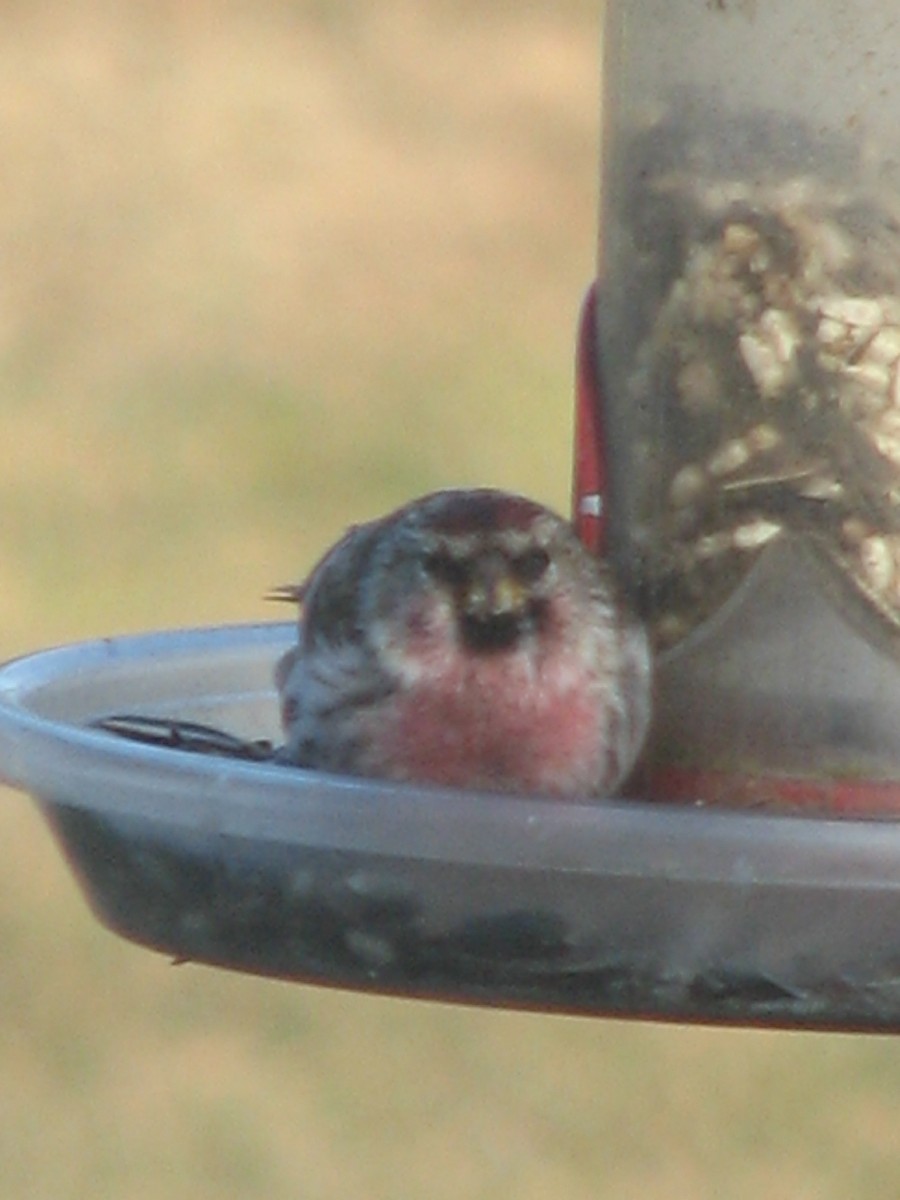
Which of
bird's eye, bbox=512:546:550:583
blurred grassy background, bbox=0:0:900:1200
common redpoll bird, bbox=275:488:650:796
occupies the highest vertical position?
bird's eye, bbox=512:546:550:583

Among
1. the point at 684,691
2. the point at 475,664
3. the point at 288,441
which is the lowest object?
the point at 288,441

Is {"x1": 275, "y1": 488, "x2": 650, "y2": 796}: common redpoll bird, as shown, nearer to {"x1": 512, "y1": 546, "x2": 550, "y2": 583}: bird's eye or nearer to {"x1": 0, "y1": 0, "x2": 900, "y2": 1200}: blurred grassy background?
{"x1": 512, "y1": 546, "x2": 550, "y2": 583}: bird's eye

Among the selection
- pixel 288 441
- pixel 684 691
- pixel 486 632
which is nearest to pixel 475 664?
pixel 486 632

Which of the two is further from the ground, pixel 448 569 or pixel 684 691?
pixel 448 569

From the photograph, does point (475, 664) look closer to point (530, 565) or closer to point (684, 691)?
point (530, 565)

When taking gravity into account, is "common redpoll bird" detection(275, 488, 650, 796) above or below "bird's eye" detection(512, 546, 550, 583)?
below

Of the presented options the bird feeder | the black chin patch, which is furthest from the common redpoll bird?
the bird feeder

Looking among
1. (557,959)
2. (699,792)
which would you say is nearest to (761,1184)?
(699,792)

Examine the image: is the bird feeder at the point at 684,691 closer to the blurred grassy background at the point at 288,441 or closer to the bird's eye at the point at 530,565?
the bird's eye at the point at 530,565

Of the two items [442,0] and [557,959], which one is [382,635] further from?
[442,0]
